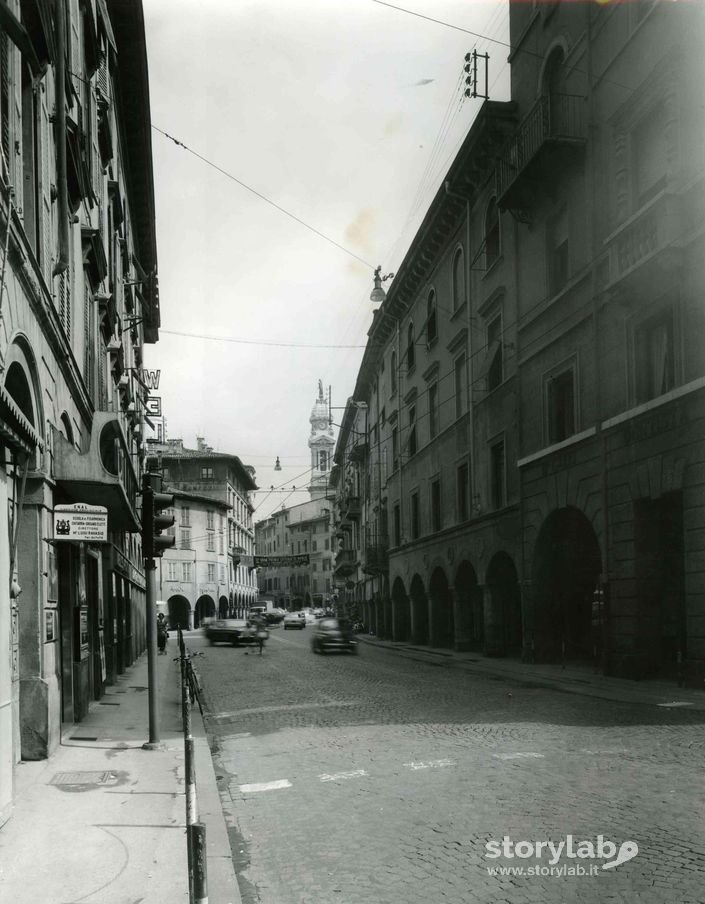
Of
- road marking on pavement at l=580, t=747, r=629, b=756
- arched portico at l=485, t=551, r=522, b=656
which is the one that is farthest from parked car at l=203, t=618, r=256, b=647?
road marking on pavement at l=580, t=747, r=629, b=756

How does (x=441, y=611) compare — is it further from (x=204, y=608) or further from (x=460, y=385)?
(x=204, y=608)

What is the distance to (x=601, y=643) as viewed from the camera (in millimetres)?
20547

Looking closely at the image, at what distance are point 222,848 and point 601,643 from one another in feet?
50.6

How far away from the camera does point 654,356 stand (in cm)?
1850

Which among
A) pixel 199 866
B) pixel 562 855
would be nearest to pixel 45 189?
pixel 562 855

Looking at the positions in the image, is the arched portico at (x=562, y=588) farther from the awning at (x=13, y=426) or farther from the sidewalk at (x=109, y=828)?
the awning at (x=13, y=426)

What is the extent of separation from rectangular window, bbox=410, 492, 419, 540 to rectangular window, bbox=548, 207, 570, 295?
1701 cm

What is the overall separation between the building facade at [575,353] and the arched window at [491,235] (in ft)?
0.26

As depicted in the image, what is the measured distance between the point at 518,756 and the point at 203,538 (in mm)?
69017

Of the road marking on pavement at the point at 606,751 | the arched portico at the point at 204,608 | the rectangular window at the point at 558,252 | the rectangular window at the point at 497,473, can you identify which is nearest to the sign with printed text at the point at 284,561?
the arched portico at the point at 204,608

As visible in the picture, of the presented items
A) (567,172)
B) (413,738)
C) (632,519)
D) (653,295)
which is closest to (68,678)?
(413,738)

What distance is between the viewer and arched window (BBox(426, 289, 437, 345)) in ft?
116

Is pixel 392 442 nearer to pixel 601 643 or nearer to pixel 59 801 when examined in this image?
pixel 601 643

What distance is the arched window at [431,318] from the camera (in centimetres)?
3544
